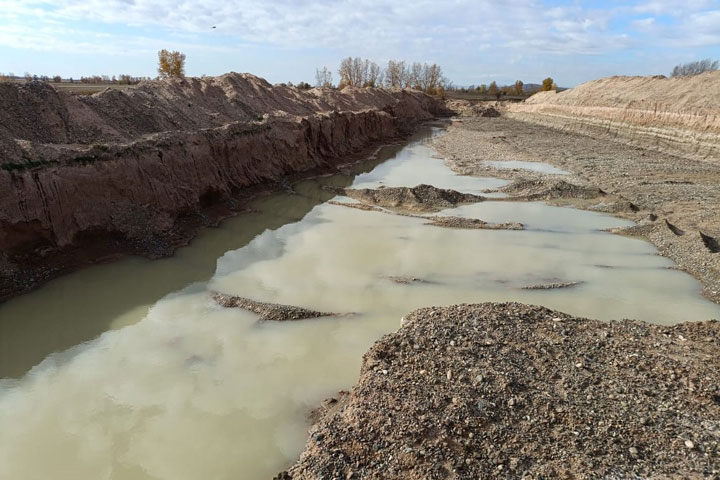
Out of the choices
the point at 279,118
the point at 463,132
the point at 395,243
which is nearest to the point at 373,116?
the point at 463,132

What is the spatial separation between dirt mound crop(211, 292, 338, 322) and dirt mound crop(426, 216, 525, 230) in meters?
7.65

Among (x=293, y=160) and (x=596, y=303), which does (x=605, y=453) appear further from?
(x=293, y=160)

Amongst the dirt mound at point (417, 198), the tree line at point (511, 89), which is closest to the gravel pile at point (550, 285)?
the dirt mound at point (417, 198)

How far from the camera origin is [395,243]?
14758mm

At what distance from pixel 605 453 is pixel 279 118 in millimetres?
22839

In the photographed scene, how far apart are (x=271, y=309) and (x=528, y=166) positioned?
22.1m

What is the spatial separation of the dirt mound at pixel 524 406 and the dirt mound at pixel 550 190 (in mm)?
11999

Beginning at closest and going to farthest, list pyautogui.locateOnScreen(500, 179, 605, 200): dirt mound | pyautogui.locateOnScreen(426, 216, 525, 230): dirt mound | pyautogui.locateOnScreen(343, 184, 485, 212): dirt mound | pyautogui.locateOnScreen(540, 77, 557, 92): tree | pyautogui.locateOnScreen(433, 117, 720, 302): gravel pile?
pyautogui.locateOnScreen(433, 117, 720, 302): gravel pile < pyautogui.locateOnScreen(426, 216, 525, 230): dirt mound < pyautogui.locateOnScreen(343, 184, 485, 212): dirt mound < pyautogui.locateOnScreen(500, 179, 605, 200): dirt mound < pyautogui.locateOnScreen(540, 77, 557, 92): tree

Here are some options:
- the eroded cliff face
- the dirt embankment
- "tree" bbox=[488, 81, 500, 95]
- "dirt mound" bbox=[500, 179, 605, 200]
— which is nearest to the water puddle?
"dirt mound" bbox=[500, 179, 605, 200]

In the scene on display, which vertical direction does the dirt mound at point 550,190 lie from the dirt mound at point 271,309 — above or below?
above

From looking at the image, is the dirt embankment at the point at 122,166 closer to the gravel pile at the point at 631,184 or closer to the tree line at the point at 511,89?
the gravel pile at the point at 631,184

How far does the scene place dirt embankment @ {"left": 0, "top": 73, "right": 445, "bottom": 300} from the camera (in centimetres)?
1155

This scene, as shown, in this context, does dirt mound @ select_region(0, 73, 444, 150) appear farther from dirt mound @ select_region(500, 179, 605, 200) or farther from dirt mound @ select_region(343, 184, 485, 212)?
dirt mound @ select_region(500, 179, 605, 200)

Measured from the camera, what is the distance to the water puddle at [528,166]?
25.8 metres
